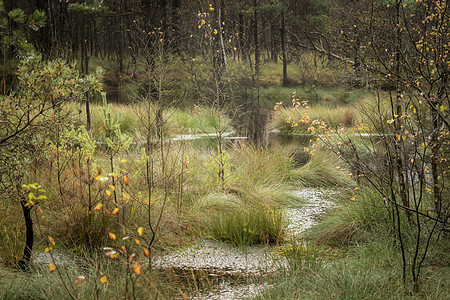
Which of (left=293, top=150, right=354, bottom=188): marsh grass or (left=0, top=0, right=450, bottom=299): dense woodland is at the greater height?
(left=0, top=0, right=450, bottom=299): dense woodland

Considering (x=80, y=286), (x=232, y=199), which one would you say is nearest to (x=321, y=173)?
(x=232, y=199)

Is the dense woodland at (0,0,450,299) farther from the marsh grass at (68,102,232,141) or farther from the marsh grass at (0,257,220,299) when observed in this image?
the marsh grass at (68,102,232,141)

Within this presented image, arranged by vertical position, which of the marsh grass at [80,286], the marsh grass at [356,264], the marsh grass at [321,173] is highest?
the marsh grass at [80,286]

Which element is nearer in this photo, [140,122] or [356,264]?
[356,264]

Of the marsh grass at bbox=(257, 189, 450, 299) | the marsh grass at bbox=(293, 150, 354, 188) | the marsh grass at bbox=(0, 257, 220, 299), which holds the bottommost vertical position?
the marsh grass at bbox=(293, 150, 354, 188)

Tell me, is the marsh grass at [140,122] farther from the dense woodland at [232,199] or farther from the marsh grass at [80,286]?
the marsh grass at [80,286]

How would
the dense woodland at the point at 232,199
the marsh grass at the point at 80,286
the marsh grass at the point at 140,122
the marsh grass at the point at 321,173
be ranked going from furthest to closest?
the marsh grass at the point at 140,122 < the marsh grass at the point at 321,173 < the dense woodland at the point at 232,199 < the marsh grass at the point at 80,286

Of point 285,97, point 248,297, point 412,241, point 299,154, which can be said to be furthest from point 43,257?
point 285,97

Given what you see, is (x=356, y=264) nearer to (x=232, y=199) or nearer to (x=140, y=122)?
(x=232, y=199)

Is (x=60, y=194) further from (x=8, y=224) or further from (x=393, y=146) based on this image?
(x=393, y=146)

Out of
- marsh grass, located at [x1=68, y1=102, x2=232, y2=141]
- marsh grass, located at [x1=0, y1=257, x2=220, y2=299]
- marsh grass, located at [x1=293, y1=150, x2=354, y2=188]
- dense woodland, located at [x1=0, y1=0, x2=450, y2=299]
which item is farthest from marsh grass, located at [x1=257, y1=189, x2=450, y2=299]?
marsh grass, located at [x1=68, y1=102, x2=232, y2=141]

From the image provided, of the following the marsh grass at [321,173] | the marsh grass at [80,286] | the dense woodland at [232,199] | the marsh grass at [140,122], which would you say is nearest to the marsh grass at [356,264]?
the dense woodland at [232,199]

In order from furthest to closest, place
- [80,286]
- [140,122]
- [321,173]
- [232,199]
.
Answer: [140,122]
[321,173]
[232,199]
[80,286]

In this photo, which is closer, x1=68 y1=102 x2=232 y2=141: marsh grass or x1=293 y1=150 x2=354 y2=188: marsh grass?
x1=293 y1=150 x2=354 y2=188: marsh grass
